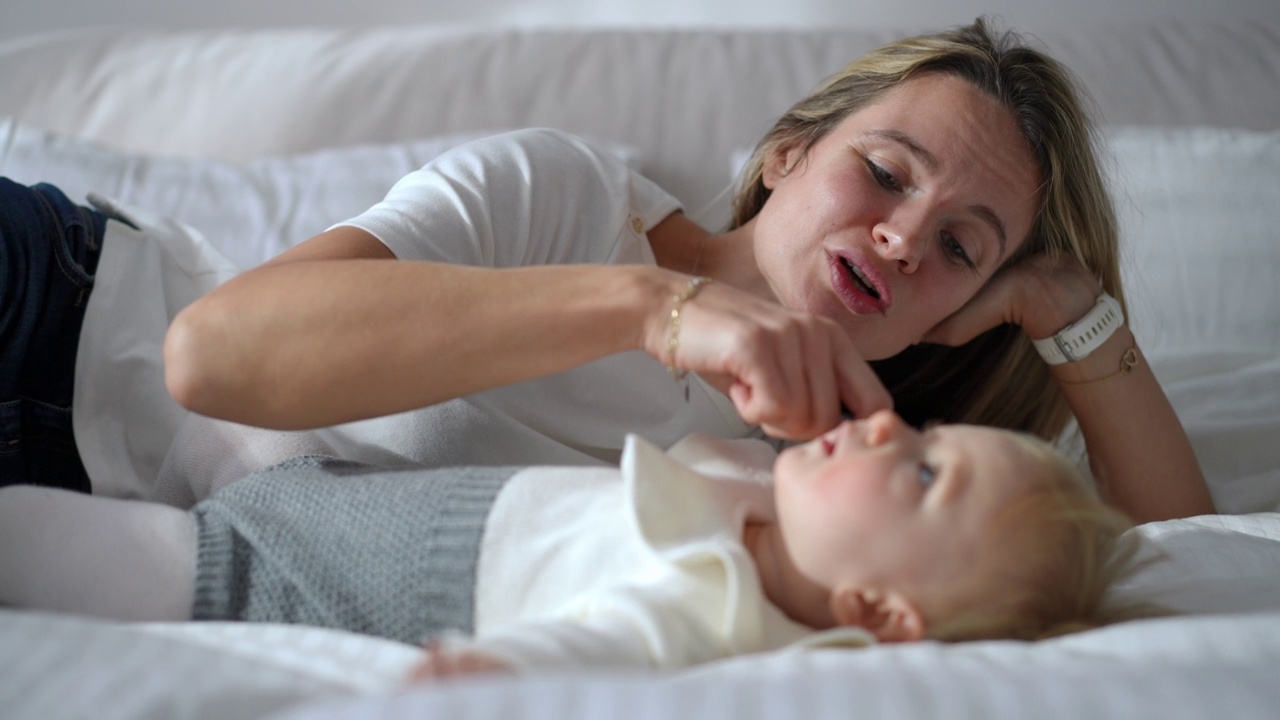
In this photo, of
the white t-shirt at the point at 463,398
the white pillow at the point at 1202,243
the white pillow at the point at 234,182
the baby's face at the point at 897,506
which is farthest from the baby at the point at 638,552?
the white pillow at the point at 1202,243

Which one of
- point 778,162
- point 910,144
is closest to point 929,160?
point 910,144

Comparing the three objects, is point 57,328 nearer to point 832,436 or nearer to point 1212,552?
point 832,436

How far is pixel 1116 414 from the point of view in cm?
133

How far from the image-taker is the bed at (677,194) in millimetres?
575

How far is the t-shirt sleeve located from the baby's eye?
1.66ft

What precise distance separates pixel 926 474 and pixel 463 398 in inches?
21.0

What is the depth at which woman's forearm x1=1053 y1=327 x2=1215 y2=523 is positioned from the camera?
1.31 m

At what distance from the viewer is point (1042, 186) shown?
1.22m

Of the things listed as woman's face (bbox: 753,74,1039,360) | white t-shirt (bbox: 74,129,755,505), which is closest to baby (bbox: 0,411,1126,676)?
A: white t-shirt (bbox: 74,129,755,505)

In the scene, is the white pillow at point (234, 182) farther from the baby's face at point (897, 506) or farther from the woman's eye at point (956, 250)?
the baby's face at point (897, 506)

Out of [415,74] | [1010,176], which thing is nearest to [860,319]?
[1010,176]

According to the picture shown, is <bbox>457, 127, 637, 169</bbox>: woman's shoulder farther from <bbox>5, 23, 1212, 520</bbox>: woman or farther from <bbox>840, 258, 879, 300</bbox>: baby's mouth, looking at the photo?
<bbox>840, 258, 879, 300</bbox>: baby's mouth

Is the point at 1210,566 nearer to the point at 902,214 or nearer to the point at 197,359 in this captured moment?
the point at 902,214

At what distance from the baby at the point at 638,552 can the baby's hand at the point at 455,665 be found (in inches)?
1.7
